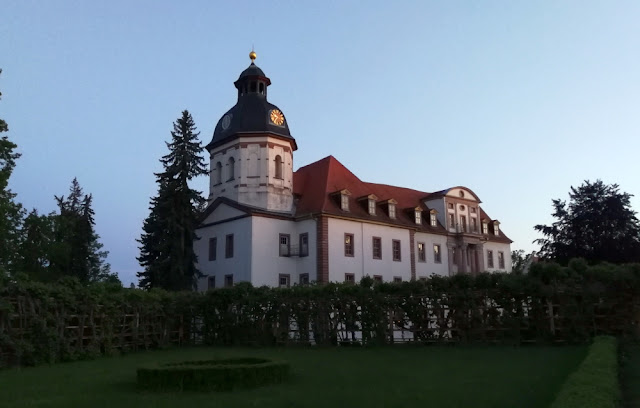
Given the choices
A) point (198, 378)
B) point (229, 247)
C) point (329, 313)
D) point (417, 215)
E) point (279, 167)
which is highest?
point (279, 167)

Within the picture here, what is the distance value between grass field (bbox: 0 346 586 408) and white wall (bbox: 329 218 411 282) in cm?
2075

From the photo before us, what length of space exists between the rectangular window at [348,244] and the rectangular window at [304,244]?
2764mm

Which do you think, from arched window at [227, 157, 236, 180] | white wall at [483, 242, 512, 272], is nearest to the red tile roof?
arched window at [227, 157, 236, 180]

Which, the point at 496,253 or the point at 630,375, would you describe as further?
the point at 496,253

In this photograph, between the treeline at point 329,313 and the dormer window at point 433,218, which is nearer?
the treeline at point 329,313

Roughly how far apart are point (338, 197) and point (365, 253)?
4.52m

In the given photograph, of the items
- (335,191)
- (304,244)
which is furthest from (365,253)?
(335,191)

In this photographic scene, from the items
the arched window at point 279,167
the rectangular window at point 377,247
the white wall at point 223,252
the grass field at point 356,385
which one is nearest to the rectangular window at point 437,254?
the rectangular window at point 377,247

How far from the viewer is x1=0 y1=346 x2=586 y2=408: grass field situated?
10.4 metres

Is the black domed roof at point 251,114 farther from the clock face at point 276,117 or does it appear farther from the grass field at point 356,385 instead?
the grass field at point 356,385

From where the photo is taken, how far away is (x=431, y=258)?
48.2 meters

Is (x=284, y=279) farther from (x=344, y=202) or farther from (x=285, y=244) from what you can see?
(x=344, y=202)

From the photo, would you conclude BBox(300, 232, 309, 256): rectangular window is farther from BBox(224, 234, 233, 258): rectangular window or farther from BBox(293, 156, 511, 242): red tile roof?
BBox(224, 234, 233, 258): rectangular window

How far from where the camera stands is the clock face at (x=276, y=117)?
4307 centimetres
